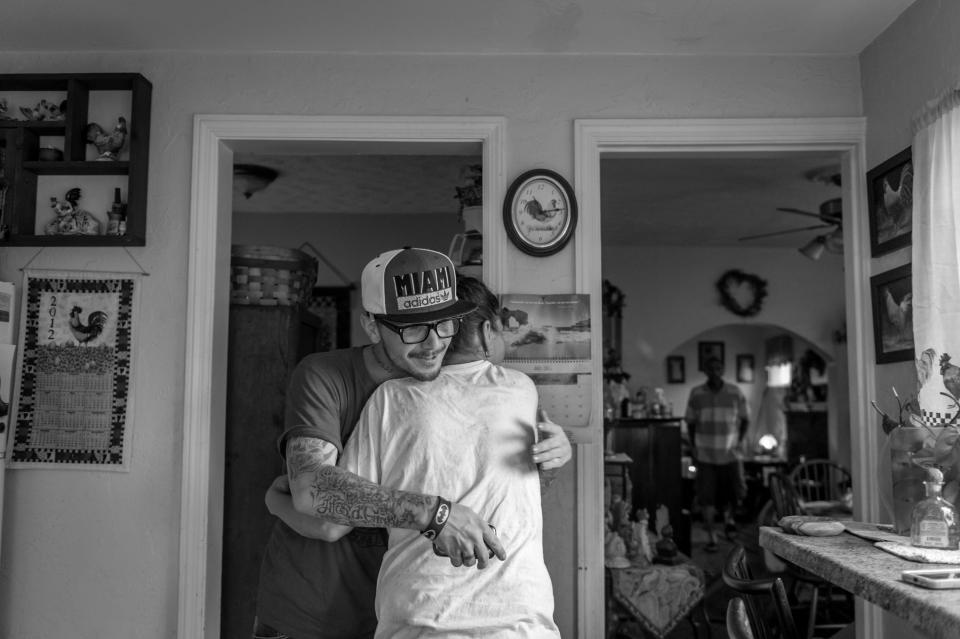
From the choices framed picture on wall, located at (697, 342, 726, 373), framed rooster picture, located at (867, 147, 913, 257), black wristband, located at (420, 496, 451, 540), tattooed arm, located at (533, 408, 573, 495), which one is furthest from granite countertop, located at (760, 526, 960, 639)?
framed picture on wall, located at (697, 342, 726, 373)

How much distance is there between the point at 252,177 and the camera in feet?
19.0

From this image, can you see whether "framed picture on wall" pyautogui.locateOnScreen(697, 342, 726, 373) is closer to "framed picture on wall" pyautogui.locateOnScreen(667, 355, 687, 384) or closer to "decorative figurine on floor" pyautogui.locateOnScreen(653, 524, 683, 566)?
"framed picture on wall" pyautogui.locateOnScreen(667, 355, 687, 384)

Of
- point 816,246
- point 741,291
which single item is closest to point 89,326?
point 816,246

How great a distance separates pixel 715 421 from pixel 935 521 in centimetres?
611

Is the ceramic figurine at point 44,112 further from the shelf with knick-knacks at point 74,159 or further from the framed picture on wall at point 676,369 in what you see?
the framed picture on wall at point 676,369

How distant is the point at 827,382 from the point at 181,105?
30.3 feet

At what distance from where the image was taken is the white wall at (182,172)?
10.6ft

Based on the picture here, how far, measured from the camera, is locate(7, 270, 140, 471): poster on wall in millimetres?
3252

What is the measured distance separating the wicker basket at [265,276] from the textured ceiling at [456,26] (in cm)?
85

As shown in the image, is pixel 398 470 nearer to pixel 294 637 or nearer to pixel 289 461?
pixel 289 461

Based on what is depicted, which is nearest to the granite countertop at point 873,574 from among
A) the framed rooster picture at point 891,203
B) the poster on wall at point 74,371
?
the framed rooster picture at point 891,203

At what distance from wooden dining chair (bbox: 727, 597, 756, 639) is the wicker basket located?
2485 millimetres

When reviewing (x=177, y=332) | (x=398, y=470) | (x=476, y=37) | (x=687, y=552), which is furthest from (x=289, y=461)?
(x=687, y=552)

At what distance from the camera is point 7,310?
3230mm
